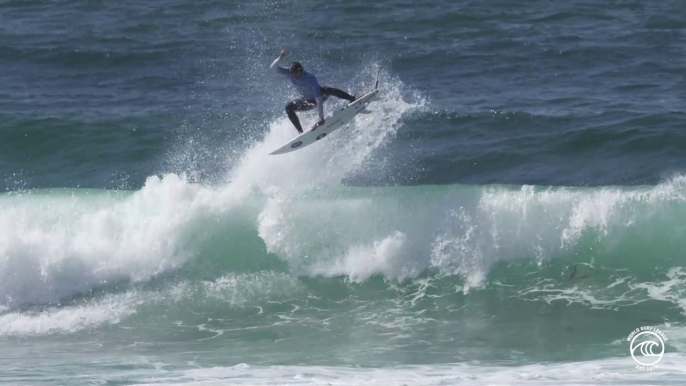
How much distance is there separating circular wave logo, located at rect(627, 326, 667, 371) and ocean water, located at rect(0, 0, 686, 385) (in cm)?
14

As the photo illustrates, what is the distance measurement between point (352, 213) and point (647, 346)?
5.78 metres

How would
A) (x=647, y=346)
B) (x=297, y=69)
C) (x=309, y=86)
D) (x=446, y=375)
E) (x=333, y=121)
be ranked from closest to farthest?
(x=446, y=375) → (x=647, y=346) → (x=297, y=69) → (x=309, y=86) → (x=333, y=121)

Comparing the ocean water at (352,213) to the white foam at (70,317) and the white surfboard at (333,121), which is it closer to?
the white foam at (70,317)

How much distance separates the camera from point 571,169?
18.5m

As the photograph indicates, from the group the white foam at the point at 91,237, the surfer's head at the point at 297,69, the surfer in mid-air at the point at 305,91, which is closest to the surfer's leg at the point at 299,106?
the surfer in mid-air at the point at 305,91

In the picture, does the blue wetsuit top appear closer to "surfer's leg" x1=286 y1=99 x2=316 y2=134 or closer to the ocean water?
"surfer's leg" x1=286 y1=99 x2=316 y2=134

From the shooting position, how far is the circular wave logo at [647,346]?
484 inches

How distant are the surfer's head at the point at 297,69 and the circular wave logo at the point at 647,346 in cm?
625

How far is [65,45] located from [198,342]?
13.9m

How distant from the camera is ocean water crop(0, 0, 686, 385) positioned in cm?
1359

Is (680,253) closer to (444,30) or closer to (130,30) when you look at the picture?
(444,30)

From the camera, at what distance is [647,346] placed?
1306 cm

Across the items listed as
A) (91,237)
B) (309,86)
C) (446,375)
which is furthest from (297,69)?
(446,375)

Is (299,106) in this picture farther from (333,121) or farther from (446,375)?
(446,375)
